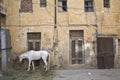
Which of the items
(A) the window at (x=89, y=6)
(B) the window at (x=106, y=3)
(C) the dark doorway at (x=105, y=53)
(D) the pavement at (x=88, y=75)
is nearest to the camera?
(D) the pavement at (x=88, y=75)

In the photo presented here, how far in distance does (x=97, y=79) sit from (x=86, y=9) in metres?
6.65

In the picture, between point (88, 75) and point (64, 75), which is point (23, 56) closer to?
point (64, 75)

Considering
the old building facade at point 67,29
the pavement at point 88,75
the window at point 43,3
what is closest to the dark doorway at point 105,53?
the old building facade at point 67,29

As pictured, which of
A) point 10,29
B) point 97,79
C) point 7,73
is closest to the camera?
point 97,79

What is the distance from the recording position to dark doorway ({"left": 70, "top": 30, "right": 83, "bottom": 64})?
72.2 feet

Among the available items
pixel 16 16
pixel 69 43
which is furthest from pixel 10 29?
pixel 69 43

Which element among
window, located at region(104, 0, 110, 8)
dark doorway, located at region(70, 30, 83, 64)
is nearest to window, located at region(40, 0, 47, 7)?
dark doorway, located at region(70, 30, 83, 64)

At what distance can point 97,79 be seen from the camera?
55.8 feet

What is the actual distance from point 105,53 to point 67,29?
9.93 feet

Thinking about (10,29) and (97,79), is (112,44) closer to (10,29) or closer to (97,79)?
(97,79)

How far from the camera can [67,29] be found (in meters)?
21.9

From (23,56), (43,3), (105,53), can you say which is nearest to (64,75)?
(23,56)

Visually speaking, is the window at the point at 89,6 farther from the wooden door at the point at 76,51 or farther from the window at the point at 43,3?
the window at the point at 43,3

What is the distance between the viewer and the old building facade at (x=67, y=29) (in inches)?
858
